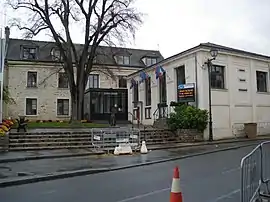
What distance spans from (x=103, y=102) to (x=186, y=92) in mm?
19144

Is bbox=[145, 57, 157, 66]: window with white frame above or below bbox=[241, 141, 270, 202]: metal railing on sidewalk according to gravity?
above

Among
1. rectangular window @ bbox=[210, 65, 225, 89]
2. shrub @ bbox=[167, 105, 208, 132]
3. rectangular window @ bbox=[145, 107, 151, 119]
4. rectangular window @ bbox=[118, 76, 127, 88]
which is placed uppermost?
rectangular window @ bbox=[118, 76, 127, 88]

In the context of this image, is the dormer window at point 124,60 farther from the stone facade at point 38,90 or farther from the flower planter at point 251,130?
the flower planter at point 251,130

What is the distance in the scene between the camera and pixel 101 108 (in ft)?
139

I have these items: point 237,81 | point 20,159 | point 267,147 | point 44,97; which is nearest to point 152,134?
point 237,81

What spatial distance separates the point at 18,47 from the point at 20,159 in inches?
1419

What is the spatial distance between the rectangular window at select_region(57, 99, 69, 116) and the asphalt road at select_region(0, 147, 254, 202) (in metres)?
36.3

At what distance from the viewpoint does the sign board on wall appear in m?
24.8

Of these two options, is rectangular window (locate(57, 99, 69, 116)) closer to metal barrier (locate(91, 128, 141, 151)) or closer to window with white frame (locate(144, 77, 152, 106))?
window with white frame (locate(144, 77, 152, 106))

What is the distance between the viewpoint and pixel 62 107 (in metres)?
47.1

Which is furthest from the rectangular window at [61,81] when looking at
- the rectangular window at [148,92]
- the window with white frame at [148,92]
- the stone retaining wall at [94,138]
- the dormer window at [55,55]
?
the stone retaining wall at [94,138]

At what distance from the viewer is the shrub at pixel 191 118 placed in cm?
2297

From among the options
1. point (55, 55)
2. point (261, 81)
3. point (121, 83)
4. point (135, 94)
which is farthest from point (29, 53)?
point (261, 81)

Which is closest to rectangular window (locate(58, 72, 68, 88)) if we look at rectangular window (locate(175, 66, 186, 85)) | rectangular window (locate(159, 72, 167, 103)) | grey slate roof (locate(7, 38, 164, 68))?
grey slate roof (locate(7, 38, 164, 68))
